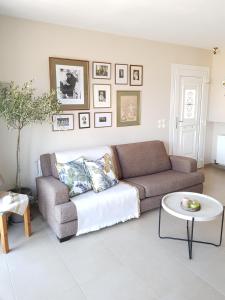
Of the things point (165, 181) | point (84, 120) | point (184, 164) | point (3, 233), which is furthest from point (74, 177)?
point (184, 164)

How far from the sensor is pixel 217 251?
2.49 metres

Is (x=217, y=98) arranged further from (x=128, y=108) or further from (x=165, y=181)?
(x=165, y=181)

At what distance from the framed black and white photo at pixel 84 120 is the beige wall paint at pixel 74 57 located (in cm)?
7

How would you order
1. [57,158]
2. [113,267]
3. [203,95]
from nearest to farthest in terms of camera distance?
1. [113,267]
2. [57,158]
3. [203,95]

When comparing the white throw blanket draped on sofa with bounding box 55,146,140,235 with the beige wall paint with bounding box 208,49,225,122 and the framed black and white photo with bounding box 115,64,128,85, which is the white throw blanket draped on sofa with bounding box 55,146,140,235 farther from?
the beige wall paint with bounding box 208,49,225,122

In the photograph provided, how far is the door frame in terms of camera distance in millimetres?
4590

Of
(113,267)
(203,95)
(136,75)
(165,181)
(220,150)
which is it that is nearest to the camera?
(113,267)

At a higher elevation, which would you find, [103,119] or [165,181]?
[103,119]

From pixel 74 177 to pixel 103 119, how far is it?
1.30 m

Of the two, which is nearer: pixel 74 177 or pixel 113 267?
pixel 113 267

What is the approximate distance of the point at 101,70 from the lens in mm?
3760

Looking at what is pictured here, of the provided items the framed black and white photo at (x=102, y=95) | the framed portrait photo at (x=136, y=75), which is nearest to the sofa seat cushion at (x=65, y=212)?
the framed black and white photo at (x=102, y=95)

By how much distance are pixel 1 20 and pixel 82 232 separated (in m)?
2.67

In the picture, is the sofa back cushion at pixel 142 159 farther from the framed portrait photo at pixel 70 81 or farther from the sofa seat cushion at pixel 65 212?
the sofa seat cushion at pixel 65 212
